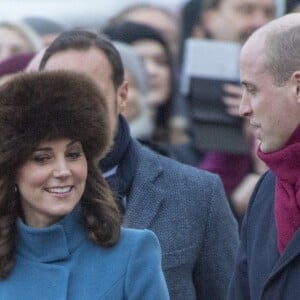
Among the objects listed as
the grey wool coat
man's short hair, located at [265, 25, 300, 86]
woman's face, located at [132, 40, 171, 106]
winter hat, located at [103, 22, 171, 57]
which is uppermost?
man's short hair, located at [265, 25, 300, 86]

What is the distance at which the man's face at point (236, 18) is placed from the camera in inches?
309

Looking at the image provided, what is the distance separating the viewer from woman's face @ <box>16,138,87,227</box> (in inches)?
177

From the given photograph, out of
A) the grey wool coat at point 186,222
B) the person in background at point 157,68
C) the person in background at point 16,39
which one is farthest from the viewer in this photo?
the person in background at point 16,39

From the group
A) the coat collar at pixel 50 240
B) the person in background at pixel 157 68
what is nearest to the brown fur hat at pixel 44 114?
the coat collar at pixel 50 240

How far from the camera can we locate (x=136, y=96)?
7.05 meters

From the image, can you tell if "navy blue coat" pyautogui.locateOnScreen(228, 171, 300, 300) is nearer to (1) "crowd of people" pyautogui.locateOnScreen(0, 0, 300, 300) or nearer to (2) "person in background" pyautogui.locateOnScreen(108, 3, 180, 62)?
(1) "crowd of people" pyautogui.locateOnScreen(0, 0, 300, 300)

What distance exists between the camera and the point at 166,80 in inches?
307

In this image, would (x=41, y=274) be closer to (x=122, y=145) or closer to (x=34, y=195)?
(x=34, y=195)

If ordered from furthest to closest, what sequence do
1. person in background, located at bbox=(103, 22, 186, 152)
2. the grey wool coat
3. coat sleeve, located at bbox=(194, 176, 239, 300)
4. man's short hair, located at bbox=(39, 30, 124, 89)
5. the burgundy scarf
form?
person in background, located at bbox=(103, 22, 186, 152), man's short hair, located at bbox=(39, 30, 124, 89), coat sleeve, located at bbox=(194, 176, 239, 300), the grey wool coat, the burgundy scarf

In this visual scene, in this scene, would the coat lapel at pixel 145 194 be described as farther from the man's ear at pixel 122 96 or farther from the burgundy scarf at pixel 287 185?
the burgundy scarf at pixel 287 185

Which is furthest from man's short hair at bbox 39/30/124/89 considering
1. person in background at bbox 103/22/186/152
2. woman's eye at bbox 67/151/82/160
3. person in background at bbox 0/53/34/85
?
person in background at bbox 103/22/186/152

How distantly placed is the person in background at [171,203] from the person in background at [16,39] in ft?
8.91

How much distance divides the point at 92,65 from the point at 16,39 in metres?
2.99

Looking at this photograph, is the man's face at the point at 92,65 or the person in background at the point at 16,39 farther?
the person in background at the point at 16,39
